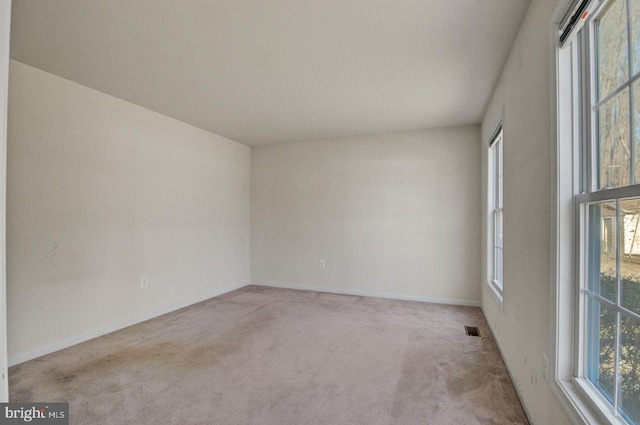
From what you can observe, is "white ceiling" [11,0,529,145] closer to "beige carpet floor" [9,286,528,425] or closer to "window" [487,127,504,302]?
"window" [487,127,504,302]

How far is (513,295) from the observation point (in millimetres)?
2160

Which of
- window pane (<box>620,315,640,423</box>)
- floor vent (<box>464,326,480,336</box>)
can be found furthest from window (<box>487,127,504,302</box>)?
window pane (<box>620,315,640,423</box>)

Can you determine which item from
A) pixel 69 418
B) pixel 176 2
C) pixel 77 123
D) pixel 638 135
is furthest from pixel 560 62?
pixel 77 123

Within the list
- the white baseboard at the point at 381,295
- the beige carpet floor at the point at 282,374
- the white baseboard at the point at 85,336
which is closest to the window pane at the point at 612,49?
the beige carpet floor at the point at 282,374

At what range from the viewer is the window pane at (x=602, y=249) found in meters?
1.10

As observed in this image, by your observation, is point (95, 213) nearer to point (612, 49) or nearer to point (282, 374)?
point (282, 374)

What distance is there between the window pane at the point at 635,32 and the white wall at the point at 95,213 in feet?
12.5

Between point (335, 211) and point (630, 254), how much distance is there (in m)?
3.86

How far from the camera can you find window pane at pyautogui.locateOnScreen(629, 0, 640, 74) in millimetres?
952

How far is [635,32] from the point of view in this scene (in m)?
0.96

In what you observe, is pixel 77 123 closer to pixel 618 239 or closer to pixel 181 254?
pixel 181 254

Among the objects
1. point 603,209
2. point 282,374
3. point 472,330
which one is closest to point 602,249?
point 603,209

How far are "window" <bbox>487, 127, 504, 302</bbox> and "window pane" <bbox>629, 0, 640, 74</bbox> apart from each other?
7.11 feet

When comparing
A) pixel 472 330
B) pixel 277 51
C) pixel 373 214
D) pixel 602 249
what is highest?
pixel 277 51
